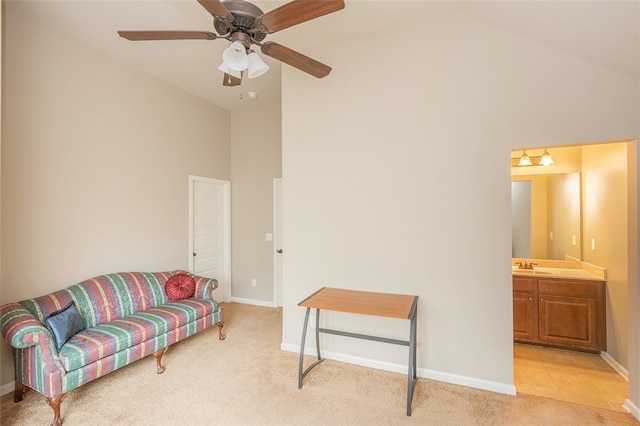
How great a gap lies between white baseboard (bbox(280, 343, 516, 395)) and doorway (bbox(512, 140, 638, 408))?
228mm

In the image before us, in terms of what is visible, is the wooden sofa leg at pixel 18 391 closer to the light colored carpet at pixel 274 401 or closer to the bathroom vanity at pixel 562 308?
the light colored carpet at pixel 274 401

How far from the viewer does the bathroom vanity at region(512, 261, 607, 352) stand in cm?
298

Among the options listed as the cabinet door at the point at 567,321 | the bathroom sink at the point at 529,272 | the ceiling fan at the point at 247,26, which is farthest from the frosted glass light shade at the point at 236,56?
A: the cabinet door at the point at 567,321

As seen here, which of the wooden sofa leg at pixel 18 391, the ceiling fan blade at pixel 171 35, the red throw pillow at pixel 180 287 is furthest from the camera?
the red throw pillow at pixel 180 287

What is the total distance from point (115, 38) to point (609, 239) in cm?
522

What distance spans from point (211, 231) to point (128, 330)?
88.7 inches

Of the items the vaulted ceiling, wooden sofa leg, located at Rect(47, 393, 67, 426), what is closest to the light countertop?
the vaulted ceiling

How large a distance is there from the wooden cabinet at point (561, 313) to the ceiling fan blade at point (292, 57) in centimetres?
302

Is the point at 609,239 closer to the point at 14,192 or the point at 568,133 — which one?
the point at 568,133

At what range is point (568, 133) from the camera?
7.39 feet

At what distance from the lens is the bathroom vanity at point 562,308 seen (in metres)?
2.98

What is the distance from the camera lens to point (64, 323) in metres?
2.33

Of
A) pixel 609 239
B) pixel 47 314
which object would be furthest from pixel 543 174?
pixel 47 314

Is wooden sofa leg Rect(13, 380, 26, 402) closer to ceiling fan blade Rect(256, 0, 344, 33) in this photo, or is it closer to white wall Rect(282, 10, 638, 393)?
white wall Rect(282, 10, 638, 393)
